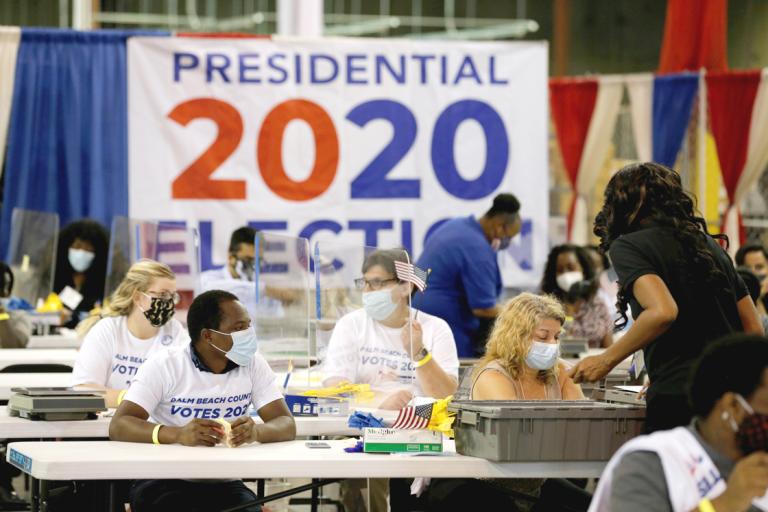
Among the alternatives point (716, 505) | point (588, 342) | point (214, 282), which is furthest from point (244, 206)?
point (716, 505)

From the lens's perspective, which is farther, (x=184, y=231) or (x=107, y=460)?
(x=184, y=231)

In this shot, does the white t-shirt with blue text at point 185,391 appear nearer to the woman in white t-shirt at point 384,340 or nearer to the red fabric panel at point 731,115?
the woman in white t-shirt at point 384,340

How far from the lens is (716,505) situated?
9.66 ft

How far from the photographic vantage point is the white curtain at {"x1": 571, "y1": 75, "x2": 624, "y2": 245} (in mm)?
10719

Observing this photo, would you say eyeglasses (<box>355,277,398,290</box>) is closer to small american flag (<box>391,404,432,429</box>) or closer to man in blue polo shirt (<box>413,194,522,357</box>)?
small american flag (<box>391,404,432,429</box>)

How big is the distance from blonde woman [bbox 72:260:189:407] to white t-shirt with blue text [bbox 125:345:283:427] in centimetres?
103

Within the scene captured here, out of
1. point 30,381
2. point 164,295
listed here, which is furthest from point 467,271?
point 30,381

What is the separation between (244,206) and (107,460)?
5768 mm

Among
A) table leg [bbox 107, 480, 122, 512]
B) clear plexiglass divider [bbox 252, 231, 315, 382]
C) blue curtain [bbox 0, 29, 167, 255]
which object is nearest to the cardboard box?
table leg [bbox 107, 480, 122, 512]

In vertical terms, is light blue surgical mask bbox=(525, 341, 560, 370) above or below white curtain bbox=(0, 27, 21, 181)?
below

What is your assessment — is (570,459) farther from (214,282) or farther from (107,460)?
(214,282)

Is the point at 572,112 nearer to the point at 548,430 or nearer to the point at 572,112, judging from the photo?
the point at 572,112

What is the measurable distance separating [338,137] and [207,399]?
5327 mm

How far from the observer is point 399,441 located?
4223 millimetres
